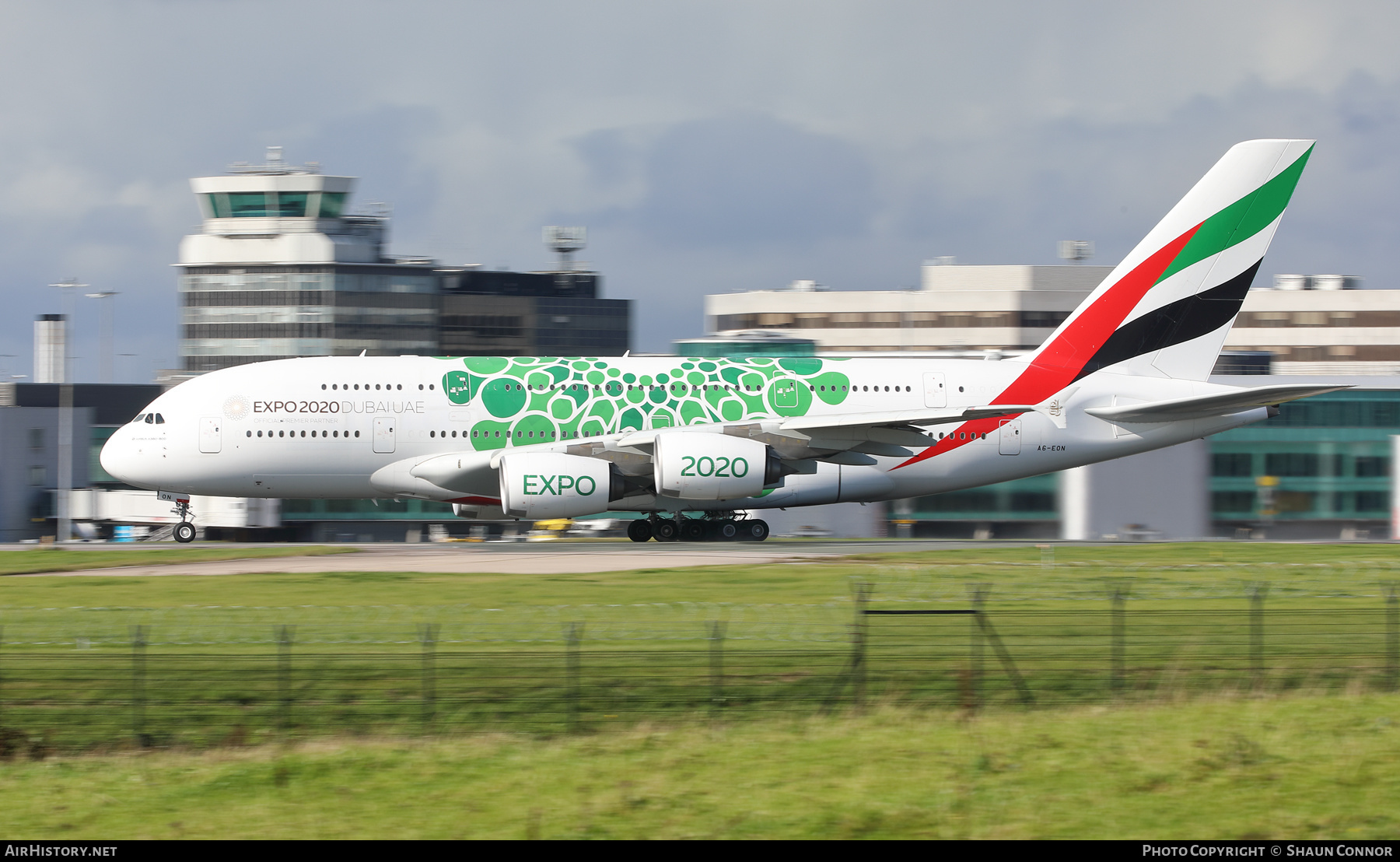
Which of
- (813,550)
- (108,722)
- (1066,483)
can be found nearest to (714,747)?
(108,722)

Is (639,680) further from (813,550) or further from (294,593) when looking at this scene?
(813,550)

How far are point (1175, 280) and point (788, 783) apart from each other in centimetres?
3124

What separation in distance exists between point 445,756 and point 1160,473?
130 feet

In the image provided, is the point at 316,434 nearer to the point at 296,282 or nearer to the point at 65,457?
the point at 65,457

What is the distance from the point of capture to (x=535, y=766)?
1509cm

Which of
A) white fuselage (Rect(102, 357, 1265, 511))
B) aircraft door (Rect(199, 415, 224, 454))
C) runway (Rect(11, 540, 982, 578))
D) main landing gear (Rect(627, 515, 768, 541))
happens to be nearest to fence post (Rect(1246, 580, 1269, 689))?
runway (Rect(11, 540, 982, 578))

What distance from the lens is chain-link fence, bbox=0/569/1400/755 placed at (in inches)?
666

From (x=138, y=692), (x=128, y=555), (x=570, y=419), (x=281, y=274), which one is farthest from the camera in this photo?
(x=281, y=274)

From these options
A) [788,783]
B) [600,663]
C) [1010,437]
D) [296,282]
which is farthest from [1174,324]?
[296,282]

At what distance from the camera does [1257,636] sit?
2123 cm

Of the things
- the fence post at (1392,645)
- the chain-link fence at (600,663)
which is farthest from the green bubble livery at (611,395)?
the fence post at (1392,645)

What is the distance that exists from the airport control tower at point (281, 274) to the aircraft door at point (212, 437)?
259 feet

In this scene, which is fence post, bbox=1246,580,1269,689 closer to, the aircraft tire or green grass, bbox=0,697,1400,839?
green grass, bbox=0,697,1400,839

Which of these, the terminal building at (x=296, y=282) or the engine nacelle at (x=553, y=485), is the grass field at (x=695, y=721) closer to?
the engine nacelle at (x=553, y=485)
